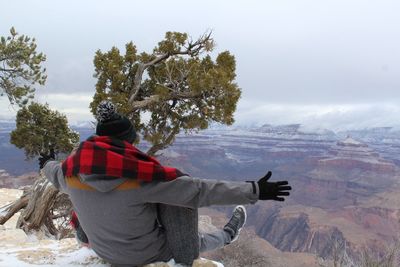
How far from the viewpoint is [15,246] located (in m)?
5.54

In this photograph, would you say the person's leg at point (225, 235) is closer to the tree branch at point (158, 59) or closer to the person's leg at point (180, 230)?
the person's leg at point (180, 230)

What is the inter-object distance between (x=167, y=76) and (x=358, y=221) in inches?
5899

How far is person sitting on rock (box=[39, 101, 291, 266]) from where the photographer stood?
126 inches

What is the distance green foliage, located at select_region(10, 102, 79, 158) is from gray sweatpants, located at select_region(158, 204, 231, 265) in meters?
15.2

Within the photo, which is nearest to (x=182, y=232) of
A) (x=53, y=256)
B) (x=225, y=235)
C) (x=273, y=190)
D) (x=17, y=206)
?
(x=225, y=235)

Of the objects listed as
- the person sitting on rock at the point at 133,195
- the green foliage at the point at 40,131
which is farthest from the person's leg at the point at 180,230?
the green foliage at the point at 40,131

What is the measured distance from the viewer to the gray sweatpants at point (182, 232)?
3541 millimetres

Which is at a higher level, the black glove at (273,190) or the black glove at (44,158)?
the black glove at (44,158)

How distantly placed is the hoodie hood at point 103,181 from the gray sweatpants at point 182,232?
1.60ft

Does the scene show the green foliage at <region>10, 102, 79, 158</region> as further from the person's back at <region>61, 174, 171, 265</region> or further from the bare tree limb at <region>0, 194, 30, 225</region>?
the person's back at <region>61, 174, 171, 265</region>

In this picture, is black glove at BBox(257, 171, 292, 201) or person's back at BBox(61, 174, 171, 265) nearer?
black glove at BBox(257, 171, 292, 201)

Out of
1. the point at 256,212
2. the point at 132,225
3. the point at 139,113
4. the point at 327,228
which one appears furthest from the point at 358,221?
the point at 132,225

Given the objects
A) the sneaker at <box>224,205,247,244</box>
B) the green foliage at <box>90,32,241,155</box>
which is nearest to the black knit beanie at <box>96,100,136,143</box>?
the sneaker at <box>224,205,247,244</box>

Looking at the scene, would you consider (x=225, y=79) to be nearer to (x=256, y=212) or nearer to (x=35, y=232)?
(x=35, y=232)
